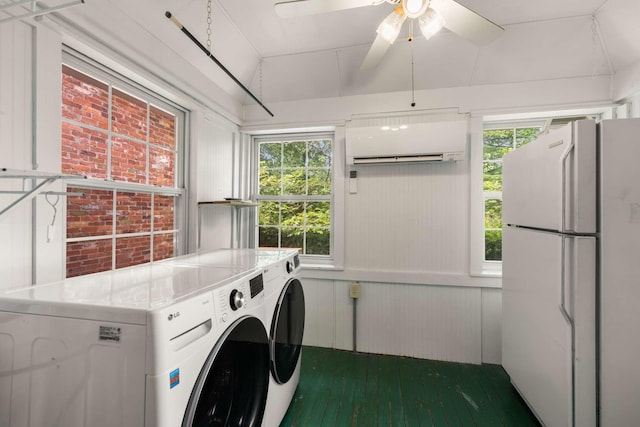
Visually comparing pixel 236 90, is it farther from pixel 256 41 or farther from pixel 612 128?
pixel 612 128

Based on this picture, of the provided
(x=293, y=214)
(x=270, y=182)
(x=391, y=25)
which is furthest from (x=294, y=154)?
(x=391, y=25)

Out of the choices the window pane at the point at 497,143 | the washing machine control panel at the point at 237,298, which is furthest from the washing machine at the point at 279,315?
the window pane at the point at 497,143

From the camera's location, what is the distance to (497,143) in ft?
8.70

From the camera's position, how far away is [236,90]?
2.66 m

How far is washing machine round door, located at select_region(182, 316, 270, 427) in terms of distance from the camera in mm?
1008

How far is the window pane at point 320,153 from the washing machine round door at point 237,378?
6.50 feet

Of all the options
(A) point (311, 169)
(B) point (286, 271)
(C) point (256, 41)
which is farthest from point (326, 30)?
(B) point (286, 271)

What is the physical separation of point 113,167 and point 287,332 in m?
1.42

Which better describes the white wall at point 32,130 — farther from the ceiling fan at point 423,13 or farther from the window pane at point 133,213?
the ceiling fan at point 423,13

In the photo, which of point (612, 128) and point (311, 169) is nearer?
point (612, 128)

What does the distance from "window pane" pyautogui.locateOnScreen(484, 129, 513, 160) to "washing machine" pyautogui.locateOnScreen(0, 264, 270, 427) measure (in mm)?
2638

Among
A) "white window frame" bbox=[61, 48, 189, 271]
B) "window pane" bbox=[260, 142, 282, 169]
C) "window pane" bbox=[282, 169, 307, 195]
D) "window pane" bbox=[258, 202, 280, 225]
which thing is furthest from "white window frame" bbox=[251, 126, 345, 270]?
"white window frame" bbox=[61, 48, 189, 271]

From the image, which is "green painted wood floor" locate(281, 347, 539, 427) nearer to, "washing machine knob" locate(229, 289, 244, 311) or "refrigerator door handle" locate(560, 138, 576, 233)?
"washing machine knob" locate(229, 289, 244, 311)

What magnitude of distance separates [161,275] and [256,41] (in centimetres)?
200
